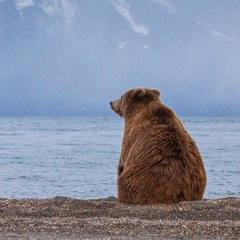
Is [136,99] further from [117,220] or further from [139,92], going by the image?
[117,220]

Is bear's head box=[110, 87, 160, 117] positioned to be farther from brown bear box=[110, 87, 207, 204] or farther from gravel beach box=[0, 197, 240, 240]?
gravel beach box=[0, 197, 240, 240]

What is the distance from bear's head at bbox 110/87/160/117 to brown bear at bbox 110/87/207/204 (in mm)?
486

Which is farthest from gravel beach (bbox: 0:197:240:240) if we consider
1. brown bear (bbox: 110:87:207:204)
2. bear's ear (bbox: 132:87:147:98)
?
bear's ear (bbox: 132:87:147:98)

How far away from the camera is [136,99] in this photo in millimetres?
10617

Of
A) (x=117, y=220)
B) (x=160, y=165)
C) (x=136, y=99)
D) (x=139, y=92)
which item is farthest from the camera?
(x=136, y=99)

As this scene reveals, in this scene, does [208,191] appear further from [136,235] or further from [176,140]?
[136,235]

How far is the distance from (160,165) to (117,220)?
57.8 inches

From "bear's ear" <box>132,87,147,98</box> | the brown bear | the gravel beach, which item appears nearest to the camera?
the gravel beach

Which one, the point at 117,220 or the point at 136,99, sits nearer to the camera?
the point at 117,220

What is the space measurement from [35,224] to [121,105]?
3.66 metres

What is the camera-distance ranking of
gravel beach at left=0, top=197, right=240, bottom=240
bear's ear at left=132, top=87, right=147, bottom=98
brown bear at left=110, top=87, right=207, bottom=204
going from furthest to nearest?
bear's ear at left=132, top=87, right=147, bottom=98 → brown bear at left=110, top=87, right=207, bottom=204 → gravel beach at left=0, top=197, right=240, bottom=240

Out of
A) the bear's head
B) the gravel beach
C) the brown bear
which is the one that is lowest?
the gravel beach

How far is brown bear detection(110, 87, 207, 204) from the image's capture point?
30.4ft

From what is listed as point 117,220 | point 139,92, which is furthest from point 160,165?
point 139,92
